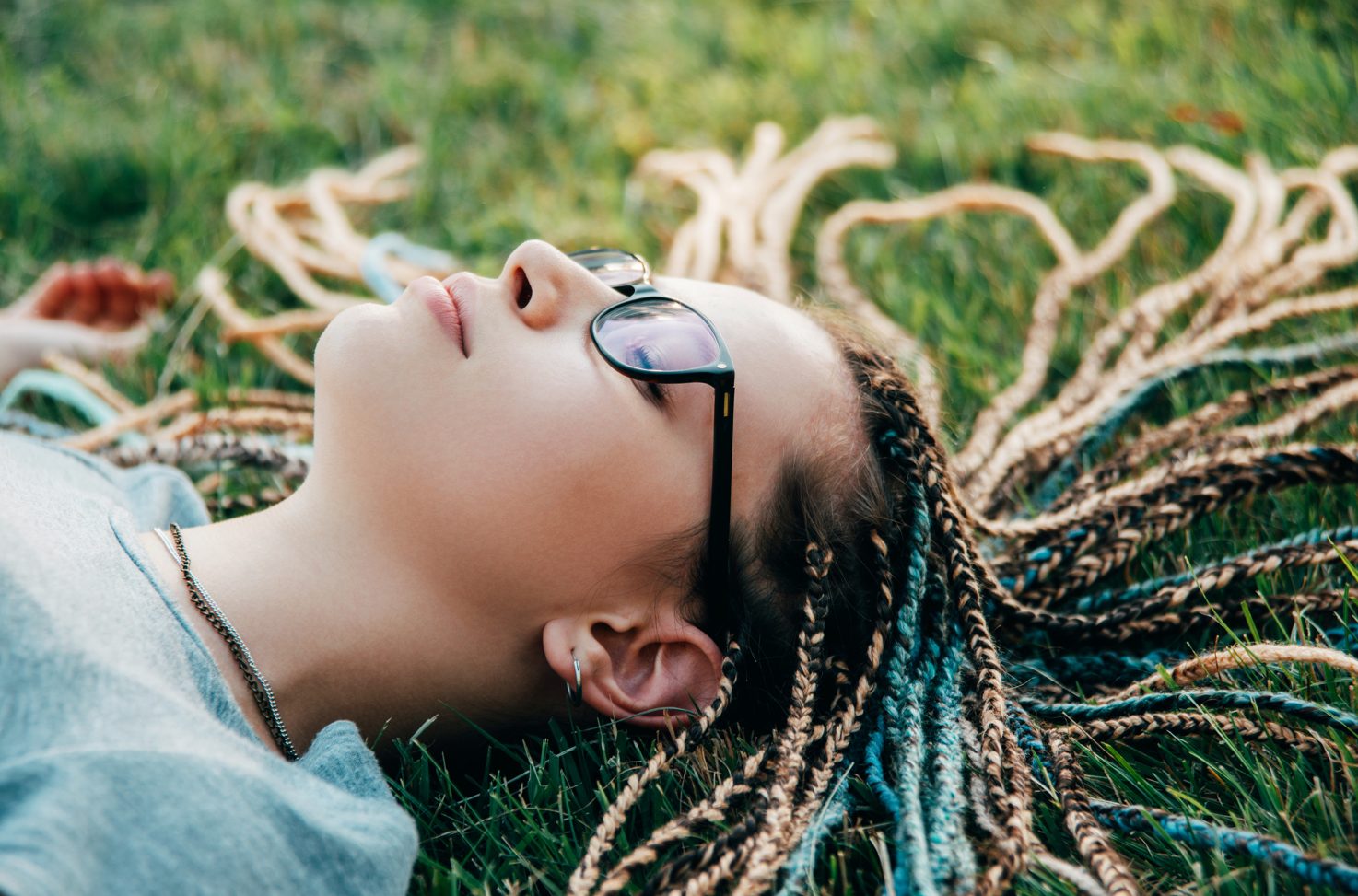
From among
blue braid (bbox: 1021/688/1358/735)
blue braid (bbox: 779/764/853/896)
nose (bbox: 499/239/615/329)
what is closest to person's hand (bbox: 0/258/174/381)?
nose (bbox: 499/239/615/329)

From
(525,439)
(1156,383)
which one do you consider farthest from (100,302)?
(1156,383)

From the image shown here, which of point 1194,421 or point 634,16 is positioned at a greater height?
point 634,16

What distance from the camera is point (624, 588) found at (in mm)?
1813

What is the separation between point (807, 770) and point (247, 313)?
7.04 feet

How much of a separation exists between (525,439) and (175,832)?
70 cm

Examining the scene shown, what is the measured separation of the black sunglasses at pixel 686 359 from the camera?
69.4 inches

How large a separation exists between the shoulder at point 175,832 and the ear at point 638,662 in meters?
0.43

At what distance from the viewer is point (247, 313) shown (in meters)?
3.12

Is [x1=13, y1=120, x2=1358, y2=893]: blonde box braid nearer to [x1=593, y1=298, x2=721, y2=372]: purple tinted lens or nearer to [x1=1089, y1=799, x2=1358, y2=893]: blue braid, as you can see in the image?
[x1=1089, y1=799, x2=1358, y2=893]: blue braid

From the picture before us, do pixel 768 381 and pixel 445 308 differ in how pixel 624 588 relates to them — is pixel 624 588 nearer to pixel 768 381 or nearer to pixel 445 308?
pixel 768 381

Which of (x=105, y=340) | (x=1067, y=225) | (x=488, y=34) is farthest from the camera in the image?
(x=488, y=34)

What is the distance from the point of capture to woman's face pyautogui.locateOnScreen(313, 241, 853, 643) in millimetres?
1711

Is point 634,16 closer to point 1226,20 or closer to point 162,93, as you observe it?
point 162,93

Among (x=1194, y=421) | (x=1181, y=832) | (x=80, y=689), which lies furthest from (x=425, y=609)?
(x=1194, y=421)
